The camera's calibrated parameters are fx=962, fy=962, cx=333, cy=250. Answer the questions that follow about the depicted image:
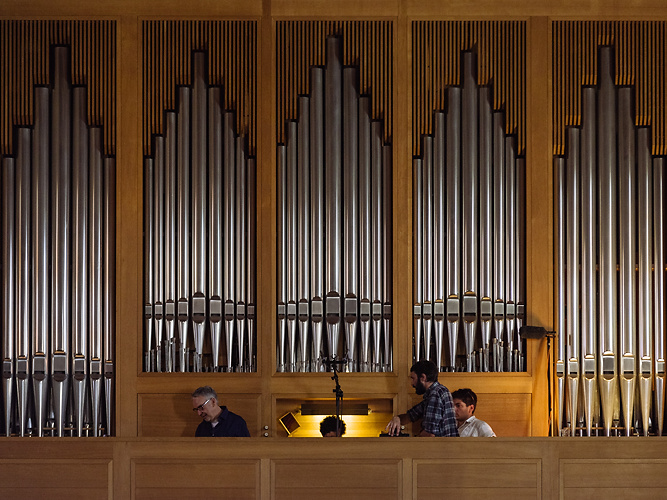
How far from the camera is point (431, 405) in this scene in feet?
22.9

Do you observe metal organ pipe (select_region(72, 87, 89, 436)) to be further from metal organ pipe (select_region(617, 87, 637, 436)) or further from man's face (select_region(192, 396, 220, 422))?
metal organ pipe (select_region(617, 87, 637, 436))

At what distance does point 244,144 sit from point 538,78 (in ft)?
7.99

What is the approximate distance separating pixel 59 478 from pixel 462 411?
116 inches

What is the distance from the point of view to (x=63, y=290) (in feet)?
24.7

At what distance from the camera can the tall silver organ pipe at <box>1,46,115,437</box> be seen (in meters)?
7.48

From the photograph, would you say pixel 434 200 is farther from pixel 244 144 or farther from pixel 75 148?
pixel 75 148

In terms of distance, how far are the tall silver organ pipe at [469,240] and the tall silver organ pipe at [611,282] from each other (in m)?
0.38

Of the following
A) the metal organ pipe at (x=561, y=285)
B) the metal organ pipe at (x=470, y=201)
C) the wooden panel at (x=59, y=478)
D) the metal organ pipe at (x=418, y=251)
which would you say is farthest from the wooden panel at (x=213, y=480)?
the metal organ pipe at (x=561, y=285)

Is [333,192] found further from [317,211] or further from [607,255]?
[607,255]

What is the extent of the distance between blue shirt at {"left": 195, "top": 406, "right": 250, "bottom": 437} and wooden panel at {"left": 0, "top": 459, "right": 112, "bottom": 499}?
95 centimetres

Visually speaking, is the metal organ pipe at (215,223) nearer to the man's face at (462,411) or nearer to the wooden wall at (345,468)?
the wooden wall at (345,468)

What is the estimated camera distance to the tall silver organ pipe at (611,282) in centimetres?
748

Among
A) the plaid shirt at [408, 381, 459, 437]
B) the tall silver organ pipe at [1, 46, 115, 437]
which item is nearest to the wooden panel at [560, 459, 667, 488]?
the plaid shirt at [408, 381, 459, 437]

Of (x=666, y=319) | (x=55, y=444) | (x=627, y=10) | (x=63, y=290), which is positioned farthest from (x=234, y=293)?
(x=627, y=10)
